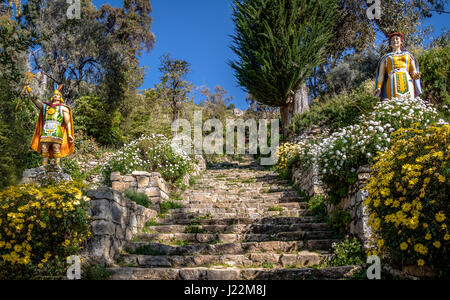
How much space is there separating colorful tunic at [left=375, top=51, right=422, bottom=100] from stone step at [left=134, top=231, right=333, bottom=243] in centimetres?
331

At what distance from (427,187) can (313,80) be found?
19.2 m

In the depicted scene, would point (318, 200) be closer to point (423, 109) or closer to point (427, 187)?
point (423, 109)

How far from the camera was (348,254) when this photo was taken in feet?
15.1

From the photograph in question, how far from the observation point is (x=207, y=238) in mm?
5836

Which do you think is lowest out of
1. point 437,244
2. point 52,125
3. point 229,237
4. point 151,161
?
Result: point 229,237

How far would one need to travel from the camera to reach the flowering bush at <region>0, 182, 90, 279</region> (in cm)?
399

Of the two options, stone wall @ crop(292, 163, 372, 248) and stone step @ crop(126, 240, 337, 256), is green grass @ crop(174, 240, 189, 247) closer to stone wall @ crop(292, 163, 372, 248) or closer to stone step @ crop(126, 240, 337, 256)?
stone step @ crop(126, 240, 337, 256)

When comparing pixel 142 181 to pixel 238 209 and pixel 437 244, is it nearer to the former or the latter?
pixel 238 209

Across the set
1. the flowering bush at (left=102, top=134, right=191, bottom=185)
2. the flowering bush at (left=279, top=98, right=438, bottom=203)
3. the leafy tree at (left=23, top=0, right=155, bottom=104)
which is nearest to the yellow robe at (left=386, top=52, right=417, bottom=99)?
the flowering bush at (left=279, top=98, right=438, bottom=203)

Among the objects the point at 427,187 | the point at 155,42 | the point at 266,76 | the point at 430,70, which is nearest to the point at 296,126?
the point at 266,76

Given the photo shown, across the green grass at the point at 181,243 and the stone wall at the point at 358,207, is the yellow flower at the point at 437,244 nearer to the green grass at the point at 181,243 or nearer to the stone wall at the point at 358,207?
the stone wall at the point at 358,207

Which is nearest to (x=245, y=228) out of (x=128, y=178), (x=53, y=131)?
(x=128, y=178)

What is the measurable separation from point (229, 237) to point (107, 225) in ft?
6.47

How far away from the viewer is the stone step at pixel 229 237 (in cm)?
557
